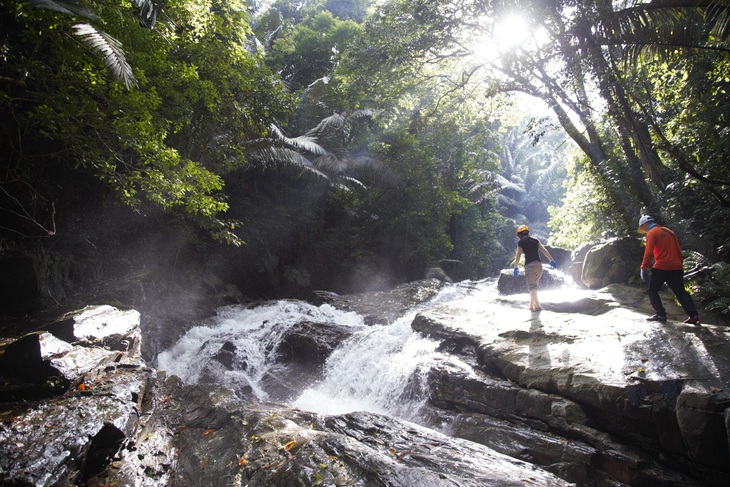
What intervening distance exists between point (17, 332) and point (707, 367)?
9814 millimetres

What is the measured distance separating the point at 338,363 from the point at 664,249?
20.3 ft

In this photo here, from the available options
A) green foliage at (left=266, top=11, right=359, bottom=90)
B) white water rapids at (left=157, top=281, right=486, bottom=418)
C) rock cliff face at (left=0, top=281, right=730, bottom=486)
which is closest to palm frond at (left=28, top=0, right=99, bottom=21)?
rock cliff face at (left=0, top=281, right=730, bottom=486)

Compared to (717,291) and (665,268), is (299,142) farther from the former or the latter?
(717,291)

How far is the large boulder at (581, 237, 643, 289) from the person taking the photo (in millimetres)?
10305

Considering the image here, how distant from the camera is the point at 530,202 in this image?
45.8m

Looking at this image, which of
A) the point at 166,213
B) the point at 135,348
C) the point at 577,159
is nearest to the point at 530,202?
the point at 577,159

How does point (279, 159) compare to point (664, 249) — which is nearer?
point (664, 249)

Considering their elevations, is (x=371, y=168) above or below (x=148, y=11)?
above

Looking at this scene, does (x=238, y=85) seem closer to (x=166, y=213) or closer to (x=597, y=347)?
(x=166, y=213)

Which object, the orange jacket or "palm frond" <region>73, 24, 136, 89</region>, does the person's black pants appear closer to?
the orange jacket

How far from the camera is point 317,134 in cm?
1912

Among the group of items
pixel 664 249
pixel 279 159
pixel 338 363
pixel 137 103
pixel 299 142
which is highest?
pixel 299 142

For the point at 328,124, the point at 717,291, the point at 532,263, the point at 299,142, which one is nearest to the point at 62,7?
the point at 532,263

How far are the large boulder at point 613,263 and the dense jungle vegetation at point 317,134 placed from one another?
0.60 meters
